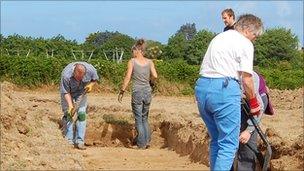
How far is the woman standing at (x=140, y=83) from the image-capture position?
1079cm

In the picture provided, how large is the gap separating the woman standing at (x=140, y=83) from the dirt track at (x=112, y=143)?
0.38m

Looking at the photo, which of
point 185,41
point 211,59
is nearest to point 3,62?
point 211,59

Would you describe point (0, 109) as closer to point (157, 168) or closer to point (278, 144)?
point (157, 168)

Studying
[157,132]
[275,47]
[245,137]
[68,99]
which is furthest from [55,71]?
[275,47]

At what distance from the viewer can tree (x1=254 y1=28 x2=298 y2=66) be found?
5031cm

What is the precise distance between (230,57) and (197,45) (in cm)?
4448

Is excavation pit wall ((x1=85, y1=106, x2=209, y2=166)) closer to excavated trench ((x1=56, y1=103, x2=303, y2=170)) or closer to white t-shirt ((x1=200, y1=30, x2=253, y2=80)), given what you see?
excavated trench ((x1=56, y1=103, x2=303, y2=170))

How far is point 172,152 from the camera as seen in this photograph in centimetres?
1114

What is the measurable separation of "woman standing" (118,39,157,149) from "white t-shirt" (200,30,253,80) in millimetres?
5186

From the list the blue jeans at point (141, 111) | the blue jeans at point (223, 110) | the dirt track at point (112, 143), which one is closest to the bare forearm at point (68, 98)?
the dirt track at point (112, 143)

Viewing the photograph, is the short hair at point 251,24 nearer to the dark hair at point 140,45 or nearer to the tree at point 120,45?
the dark hair at point 140,45

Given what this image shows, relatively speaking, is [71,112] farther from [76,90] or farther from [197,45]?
[197,45]

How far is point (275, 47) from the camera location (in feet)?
171

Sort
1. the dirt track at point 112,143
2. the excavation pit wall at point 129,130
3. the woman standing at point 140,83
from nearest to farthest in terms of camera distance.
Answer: the dirt track at point 112,143
the woman standing at point 140,83
the excavation pit wall at point 129,130
